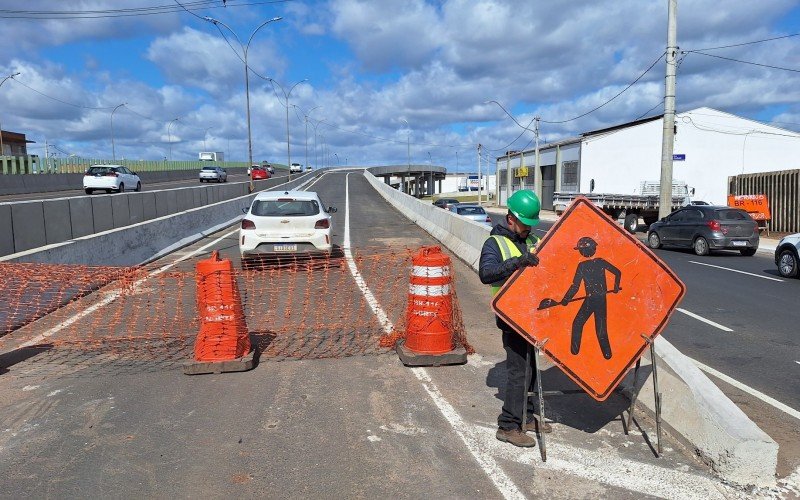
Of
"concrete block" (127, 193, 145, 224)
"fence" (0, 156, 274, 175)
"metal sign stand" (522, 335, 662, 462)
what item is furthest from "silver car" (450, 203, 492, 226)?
"fence" (0, 156, 274, 175)

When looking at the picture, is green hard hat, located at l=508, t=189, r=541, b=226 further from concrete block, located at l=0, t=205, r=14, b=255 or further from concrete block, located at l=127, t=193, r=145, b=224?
concrete block, located at l=127, t=193, r=145, b=224

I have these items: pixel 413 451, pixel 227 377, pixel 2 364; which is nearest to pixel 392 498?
pixel 413 451

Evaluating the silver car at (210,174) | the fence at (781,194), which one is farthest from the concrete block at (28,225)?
the silver car at (210,174)

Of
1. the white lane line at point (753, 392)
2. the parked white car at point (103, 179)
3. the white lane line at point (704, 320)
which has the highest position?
the parked white car at point (103, 179)

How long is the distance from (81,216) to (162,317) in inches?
326

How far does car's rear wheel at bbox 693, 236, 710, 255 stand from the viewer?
17.8 meters

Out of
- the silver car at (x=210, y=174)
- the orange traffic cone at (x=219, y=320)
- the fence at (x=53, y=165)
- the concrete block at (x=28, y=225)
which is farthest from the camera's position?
the silver car at (x=210, y=174)

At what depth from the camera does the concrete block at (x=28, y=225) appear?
1215cm

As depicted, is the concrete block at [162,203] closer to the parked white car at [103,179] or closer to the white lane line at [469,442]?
the parked white car at [103,179]

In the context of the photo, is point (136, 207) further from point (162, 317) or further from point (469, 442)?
point (469, 442)

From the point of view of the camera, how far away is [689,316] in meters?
8.96

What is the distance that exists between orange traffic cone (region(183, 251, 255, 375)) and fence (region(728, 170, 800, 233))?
26957 mm

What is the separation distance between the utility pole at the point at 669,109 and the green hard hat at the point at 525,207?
64.7 feet

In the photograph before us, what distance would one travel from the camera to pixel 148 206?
790 inches
